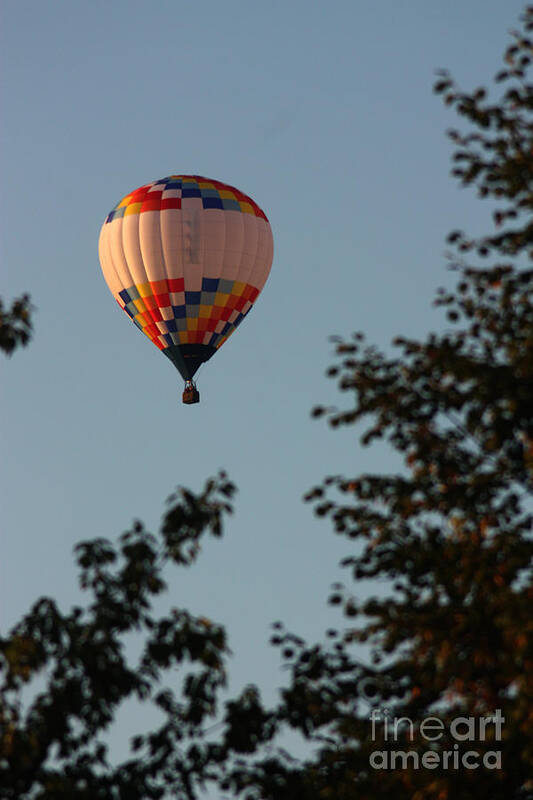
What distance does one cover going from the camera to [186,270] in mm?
54219

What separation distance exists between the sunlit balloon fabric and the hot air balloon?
3 centimetres

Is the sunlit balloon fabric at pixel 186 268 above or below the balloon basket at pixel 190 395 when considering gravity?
above

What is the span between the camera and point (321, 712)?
838 inches

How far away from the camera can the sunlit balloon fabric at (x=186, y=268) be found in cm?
5416

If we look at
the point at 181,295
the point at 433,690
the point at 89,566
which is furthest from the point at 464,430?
the point at 181,295

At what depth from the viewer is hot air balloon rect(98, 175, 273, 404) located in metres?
54.2

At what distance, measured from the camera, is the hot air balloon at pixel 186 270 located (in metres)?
54.2

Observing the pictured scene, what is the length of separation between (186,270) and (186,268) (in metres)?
0.06

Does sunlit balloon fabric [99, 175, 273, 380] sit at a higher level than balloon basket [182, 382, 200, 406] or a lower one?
higher

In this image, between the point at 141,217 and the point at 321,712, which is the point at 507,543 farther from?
the point at 141,217

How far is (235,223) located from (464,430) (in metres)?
34.3

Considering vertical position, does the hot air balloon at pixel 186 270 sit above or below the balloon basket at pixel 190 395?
above

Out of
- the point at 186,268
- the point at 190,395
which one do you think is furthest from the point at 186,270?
the point at 190,395

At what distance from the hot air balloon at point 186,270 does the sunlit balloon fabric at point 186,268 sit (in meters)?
0.03
